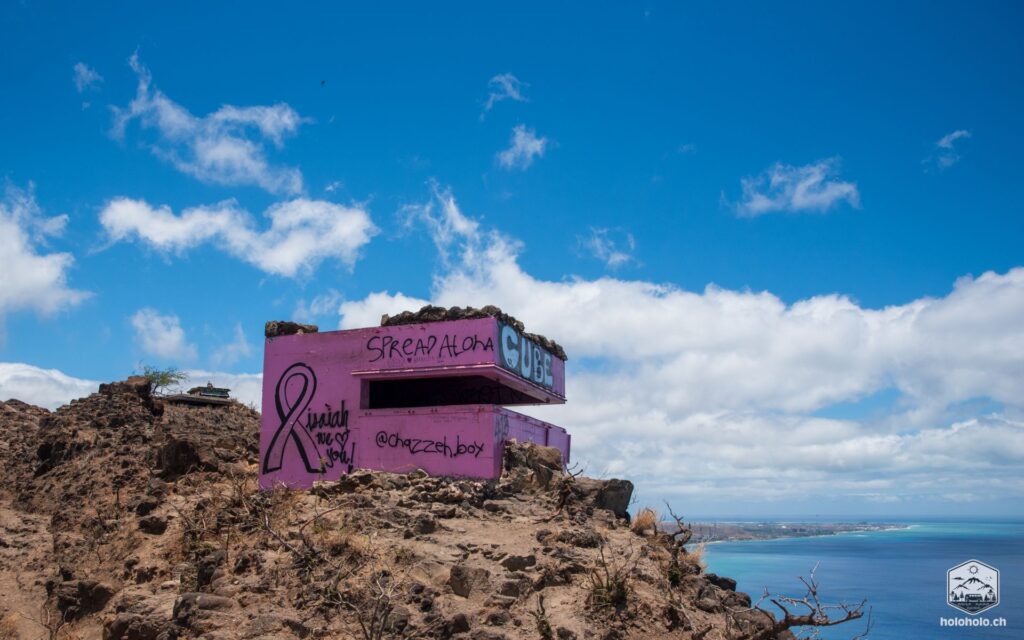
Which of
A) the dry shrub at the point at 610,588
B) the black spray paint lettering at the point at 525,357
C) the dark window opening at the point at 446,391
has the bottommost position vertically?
the dry shrub at the point at 610,588

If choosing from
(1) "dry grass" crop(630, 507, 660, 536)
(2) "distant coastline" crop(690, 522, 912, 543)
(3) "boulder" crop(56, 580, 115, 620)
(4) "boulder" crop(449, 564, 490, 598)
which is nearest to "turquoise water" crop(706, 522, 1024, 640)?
(2) "distant coastline" crop(690, 522, 912, 543)

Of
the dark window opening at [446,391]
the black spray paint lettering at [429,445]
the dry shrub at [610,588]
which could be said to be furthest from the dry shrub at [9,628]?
the dry shrub at [610,588]

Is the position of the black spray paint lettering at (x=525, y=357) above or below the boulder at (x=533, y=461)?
above

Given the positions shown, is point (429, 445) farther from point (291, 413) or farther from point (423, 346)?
point (291, 413)

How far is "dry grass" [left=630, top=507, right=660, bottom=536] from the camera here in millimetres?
14957

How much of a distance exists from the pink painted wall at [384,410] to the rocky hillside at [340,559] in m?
0.65

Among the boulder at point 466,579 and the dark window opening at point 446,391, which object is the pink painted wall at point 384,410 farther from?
the boulder at point 466,579

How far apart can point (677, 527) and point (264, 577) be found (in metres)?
7.37

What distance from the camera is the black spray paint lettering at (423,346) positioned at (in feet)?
50.6

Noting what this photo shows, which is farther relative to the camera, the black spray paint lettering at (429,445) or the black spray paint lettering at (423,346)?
the black spray paint lettering at (423,346)

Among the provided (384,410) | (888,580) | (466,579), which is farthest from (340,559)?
(888,580)

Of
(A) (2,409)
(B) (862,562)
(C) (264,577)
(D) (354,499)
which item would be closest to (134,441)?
(A) (2,409)

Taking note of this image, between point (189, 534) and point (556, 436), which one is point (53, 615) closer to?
point (189, 534)

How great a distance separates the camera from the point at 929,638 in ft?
92.9
